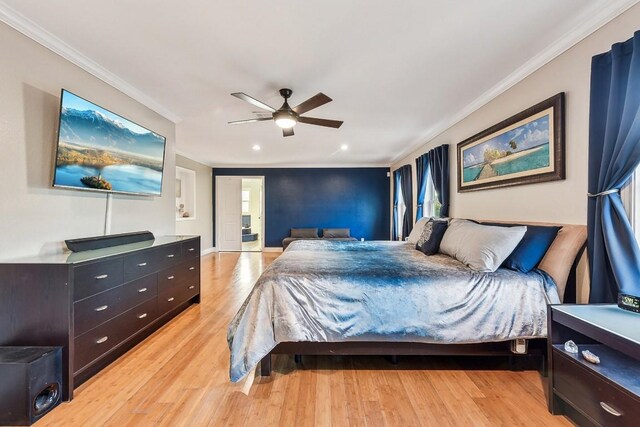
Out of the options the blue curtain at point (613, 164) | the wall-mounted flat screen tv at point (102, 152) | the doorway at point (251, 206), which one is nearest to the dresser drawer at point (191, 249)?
the wall-mounted flat screen tv at point (102, 152)

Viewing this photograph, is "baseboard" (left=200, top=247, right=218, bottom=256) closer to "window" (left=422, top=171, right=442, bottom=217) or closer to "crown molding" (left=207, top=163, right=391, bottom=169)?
"crown molding" (left=207, top=163, right=391, bottom=169)

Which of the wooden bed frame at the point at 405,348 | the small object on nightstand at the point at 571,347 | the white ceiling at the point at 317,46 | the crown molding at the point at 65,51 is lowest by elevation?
the wooden bed frame at the point at 405,348

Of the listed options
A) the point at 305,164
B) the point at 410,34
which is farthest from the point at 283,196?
the point at 410,34

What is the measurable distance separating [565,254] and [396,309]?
50.3 inches

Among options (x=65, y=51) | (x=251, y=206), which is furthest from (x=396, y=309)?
(x=251, y=206)

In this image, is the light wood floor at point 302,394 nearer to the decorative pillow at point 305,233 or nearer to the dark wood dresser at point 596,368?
the dark wood dresser at point 596,368

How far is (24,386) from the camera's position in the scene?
4.96 ft

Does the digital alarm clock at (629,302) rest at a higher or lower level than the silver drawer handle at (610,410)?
higher

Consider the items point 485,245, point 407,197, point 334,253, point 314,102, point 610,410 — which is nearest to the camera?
point 610,410

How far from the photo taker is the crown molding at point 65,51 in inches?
73.7

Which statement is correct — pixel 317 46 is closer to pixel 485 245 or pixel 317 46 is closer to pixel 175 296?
pixel 485 245

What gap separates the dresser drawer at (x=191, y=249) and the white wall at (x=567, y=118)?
11.7ft

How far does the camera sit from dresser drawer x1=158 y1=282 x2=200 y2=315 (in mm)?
2848

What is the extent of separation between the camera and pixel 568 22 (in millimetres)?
1952
